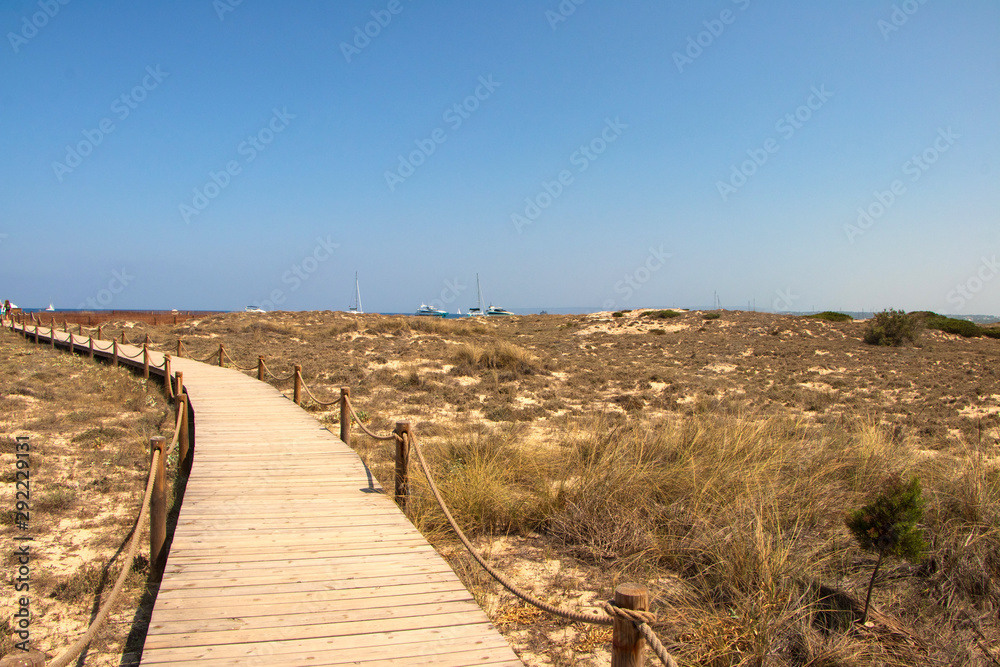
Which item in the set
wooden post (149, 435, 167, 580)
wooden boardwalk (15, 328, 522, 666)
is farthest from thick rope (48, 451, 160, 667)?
wooden boardwalk (15, 328, 522, 666)

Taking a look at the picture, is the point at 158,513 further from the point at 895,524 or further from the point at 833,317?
the point at 833,317

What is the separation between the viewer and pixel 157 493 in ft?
15.8

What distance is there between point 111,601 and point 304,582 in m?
1.22

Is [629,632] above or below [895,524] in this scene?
above

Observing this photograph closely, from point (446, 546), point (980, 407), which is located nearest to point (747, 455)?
point (446, 546)

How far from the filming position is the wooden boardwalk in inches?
128

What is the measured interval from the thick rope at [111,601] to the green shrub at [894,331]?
32.1 metres

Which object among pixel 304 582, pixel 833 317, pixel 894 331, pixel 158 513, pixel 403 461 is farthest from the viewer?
pixel 833 317

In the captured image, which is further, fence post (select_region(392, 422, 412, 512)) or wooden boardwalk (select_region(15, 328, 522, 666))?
fence post (select_region(392, 422, 412, 512))

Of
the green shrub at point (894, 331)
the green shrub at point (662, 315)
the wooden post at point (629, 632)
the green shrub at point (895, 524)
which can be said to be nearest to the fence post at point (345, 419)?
the green shrub at point (895, 524)

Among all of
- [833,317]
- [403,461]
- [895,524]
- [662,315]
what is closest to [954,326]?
[833,317]

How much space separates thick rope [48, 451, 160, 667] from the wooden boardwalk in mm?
336

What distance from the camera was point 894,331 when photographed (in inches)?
1155

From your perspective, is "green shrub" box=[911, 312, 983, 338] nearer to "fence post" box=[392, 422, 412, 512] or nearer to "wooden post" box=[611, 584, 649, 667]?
"fence post" box=[392, 422, 412, 512]
